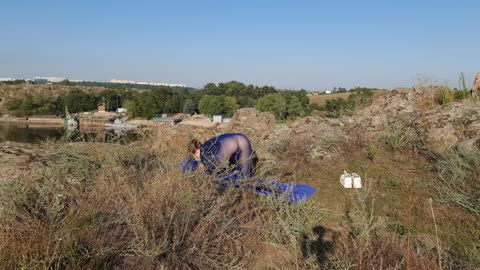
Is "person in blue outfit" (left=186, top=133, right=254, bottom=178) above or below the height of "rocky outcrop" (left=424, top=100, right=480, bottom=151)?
below

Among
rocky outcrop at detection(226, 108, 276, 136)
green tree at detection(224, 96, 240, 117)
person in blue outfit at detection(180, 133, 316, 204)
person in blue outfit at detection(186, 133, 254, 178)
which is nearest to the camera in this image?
person in blue outfit at detection(180, 133, 316, 204)

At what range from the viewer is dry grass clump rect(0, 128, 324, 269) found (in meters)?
2.57

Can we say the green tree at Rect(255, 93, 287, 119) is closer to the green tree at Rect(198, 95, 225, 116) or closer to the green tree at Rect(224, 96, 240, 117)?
the green tree at Rect(224, 96, 240, 117)

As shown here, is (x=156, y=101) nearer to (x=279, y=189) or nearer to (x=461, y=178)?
(x=279, y=189)

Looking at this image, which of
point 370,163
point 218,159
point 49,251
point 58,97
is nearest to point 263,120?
point 370,163

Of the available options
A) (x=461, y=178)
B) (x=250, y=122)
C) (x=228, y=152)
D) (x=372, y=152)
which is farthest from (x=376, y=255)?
(x=250, y=122)

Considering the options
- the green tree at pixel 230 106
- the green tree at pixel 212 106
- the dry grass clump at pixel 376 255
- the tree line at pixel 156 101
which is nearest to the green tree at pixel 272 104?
the tree line at pixel 156 101

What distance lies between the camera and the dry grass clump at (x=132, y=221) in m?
2.57

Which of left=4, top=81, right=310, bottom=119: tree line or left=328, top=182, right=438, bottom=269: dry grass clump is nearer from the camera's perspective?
left=328, top=182, right=438, bottom=269: dry grass clump

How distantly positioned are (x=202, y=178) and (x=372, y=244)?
2003mm

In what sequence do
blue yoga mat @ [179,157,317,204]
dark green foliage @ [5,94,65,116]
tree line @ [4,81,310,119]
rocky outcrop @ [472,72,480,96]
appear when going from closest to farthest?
blue yoga mat @ [179,157,317,204]
rocky outcrop @ [472,72,480,96]
tree line @ [4,81,310,119]
dark green foliage @ [5,94,65,116]

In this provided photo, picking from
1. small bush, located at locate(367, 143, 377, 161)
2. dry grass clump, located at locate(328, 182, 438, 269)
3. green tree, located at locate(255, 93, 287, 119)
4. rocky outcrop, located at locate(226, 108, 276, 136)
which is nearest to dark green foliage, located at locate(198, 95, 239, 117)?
green tree, located at locate(255, 93, 287, 119)

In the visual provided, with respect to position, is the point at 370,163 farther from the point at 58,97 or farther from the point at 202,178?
the point at 58,97

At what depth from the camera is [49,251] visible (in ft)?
8.15
